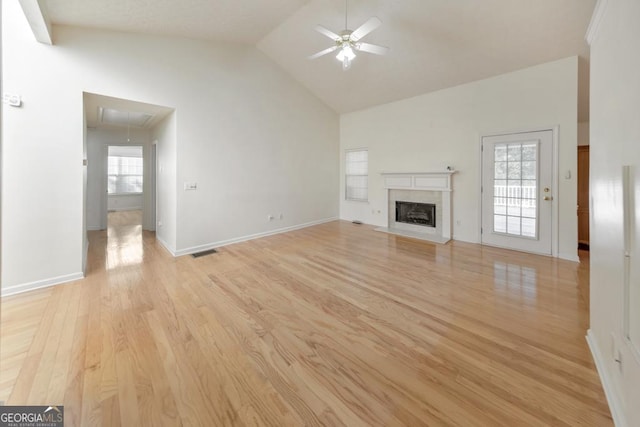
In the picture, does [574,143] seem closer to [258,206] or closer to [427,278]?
[427,278]

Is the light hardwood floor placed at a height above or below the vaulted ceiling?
below

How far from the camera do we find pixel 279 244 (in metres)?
5.25

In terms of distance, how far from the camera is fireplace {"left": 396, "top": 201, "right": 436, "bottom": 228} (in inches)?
→ 231

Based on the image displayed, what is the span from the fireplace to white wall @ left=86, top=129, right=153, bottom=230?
19.0ft

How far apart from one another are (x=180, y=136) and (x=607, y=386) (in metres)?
5.37

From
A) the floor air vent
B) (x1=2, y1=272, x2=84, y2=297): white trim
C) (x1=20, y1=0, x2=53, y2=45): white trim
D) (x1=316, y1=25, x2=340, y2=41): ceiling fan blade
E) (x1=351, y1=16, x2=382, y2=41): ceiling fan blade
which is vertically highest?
(x1=316, y1=25, x2=340, y2=41): ceiling fan blade

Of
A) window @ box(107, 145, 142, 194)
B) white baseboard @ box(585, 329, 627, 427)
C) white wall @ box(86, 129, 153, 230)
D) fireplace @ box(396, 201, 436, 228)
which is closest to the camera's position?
white baseboard @ box(585, 329, 627, 427)

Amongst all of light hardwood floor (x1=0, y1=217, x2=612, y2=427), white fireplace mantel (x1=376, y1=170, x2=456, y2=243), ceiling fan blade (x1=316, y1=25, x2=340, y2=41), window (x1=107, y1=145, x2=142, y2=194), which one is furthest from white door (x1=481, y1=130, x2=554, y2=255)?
window (x1=107, y1=145, x2=142, y2=194)

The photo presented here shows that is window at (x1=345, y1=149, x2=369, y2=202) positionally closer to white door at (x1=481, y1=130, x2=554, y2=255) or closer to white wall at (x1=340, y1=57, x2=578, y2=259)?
white wall at (x1=340, y1=57, x2=578, y2=259)

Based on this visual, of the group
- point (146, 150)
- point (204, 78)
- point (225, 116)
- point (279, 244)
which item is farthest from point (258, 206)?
point (146, 150)

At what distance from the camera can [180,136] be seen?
4504 millimetres

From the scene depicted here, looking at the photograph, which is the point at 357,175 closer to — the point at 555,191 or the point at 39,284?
the point at 555,191

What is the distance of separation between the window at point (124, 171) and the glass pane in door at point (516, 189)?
37.3 feet

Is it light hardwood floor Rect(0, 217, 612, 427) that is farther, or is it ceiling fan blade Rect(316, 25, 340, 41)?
ceiling fan blade Rect(316, 25, 340, 41)
